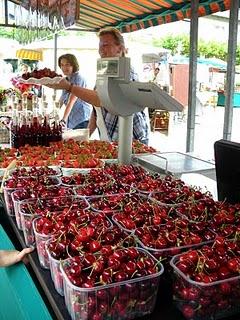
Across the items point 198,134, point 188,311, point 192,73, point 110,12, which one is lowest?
point 198,134

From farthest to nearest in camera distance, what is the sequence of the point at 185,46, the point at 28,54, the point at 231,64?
the point at 185,46, the point at 28,54, the point at 231,64

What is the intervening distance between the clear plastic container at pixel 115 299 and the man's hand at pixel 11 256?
0.42 metres

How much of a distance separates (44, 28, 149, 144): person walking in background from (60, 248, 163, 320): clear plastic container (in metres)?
2.13

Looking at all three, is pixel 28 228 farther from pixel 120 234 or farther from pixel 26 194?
pixel 120 234

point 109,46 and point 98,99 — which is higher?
point 109,46

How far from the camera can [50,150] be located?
290 centimetres

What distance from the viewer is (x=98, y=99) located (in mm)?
3363

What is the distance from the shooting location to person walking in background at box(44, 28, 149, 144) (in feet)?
10.9

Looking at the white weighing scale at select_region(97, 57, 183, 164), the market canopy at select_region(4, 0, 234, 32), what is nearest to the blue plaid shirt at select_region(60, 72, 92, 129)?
the market canopy at select_region(4, 0, 234, 32)

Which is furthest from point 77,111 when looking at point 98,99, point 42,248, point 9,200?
point 42,248

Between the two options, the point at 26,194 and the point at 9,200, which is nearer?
the point at 26,194

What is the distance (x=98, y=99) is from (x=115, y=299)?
2.43 metres

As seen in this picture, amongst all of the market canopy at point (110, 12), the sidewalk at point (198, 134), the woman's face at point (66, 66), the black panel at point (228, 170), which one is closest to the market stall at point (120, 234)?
the black panel at point (228, 170)

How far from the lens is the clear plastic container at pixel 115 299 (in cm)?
Answer: 108
